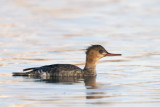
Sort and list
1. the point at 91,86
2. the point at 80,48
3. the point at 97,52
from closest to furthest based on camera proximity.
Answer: the point at 91,86 < the point at 97,52 < the point at 80,48

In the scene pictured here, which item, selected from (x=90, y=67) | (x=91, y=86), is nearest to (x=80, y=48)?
(x=90, y=67)

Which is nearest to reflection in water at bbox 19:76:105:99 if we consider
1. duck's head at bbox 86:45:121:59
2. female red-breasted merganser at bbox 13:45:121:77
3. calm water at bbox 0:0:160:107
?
calm water at bbox 0:0:160:107

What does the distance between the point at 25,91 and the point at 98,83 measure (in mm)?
2140

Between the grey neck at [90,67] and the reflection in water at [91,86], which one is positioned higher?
the grey neck at [90,67]

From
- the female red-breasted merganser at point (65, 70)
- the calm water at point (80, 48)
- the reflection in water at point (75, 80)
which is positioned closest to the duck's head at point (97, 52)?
the female red-breasted merganser at point (65, 70)

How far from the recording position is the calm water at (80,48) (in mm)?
12078

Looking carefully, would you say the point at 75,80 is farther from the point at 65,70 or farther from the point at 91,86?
the point at 91,86

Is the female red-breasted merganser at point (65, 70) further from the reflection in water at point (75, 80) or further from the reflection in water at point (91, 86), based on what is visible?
the reflection in water at point (91, 86)

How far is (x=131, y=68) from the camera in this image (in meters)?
16.1

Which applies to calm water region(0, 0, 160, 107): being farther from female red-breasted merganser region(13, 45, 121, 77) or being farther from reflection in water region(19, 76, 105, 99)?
female red-breasted merganser region(13, 45, 121, 77)

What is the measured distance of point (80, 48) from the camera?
19.4 m

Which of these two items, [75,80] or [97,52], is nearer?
[75,80]

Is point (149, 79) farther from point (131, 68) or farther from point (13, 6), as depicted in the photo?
point (13, 6)

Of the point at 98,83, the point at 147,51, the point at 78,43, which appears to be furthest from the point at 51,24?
the point at 98,83
